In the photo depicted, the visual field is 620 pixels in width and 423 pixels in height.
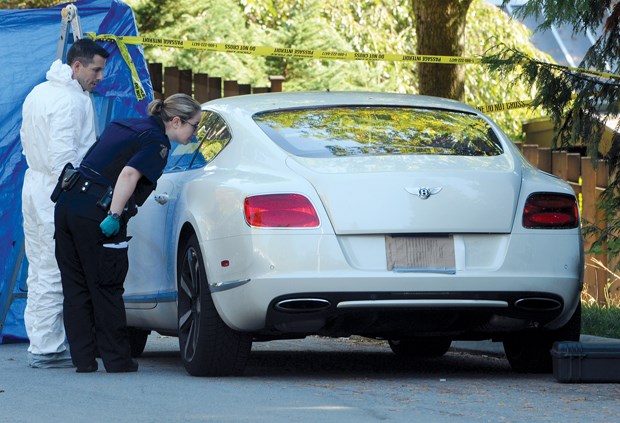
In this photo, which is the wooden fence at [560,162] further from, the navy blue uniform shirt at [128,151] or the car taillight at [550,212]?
the navy blue uniform shirt at [128,151]

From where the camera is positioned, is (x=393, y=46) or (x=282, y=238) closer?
(x=282, y=238)

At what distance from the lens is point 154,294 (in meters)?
8.28

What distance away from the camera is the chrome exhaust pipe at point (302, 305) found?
22.6 ft

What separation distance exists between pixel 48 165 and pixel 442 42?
5309 mm

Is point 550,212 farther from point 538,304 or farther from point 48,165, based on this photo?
point 48,165

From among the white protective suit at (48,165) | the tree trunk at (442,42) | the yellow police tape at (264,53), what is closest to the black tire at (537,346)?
the yellow police tape at (264,53)

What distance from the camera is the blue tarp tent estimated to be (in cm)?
984

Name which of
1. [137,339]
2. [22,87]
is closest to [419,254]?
[137,339]

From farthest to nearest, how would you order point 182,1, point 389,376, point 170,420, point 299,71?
1. point 299,71
2. point 182,1
3. point 389,376
4. point 170,420

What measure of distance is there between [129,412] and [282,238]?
4.05 ft

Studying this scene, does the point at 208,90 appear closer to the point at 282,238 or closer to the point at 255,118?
the point at 255,118

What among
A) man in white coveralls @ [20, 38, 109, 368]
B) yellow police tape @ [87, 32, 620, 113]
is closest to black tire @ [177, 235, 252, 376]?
man in white coveralls @ [20, 38, 109, 368]

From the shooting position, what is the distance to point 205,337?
7.25 meters

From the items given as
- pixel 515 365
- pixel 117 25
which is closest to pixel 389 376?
pixel 515 365
